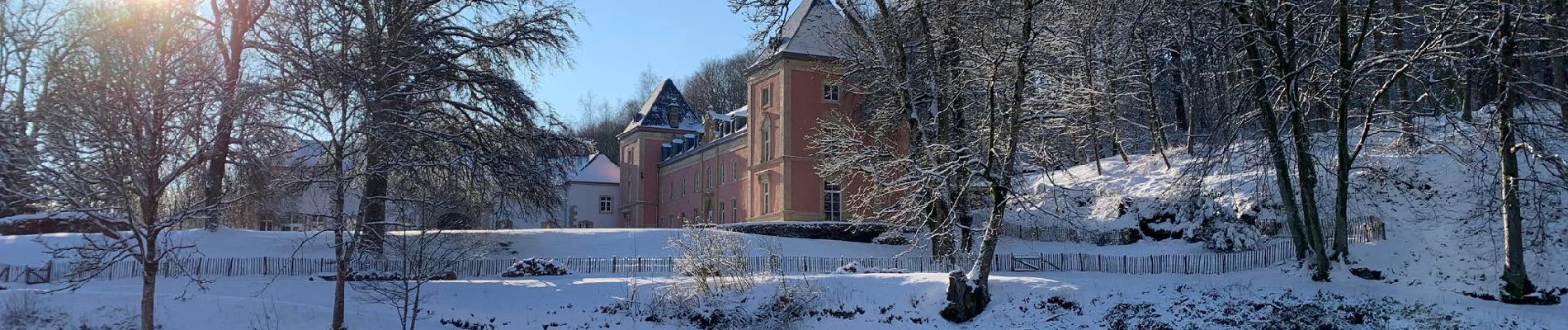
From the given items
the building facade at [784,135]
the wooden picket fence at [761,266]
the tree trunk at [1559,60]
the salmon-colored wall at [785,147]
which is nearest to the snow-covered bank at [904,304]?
the wooden picket fence at [761,266]

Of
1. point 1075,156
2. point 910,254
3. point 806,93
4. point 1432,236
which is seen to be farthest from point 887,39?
point 806,93

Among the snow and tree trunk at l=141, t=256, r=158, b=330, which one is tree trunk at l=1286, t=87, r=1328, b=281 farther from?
the snow

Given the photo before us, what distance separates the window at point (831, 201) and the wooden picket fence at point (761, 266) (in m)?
13.6

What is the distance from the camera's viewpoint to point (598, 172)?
7150cm

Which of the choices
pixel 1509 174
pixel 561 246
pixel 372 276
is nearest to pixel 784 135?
pixel 561 246

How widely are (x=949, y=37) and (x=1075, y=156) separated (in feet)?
30.8

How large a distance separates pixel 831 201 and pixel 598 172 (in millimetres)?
33496

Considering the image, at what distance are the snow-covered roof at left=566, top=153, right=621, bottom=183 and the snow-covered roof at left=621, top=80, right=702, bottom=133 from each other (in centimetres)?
572

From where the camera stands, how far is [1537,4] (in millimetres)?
17406

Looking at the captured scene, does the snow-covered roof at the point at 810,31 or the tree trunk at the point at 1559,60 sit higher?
the snow-covered roof at the point at 810,31

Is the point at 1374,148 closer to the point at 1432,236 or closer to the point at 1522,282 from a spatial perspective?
Answer: the point at 1432,236

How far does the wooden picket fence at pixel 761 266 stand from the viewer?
22672 millimetres

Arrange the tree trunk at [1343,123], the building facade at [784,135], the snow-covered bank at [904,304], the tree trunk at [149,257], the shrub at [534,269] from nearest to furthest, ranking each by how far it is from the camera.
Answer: the tree trunk at [149,257]
the tree trunk at [1343,123]
the snow-covered bank at [904,304]
the shrub at [534,269]
the building facade at [784,135]

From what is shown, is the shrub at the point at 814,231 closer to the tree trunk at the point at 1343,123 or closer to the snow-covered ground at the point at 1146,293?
the snow-covered ground at the point at 1146,293
